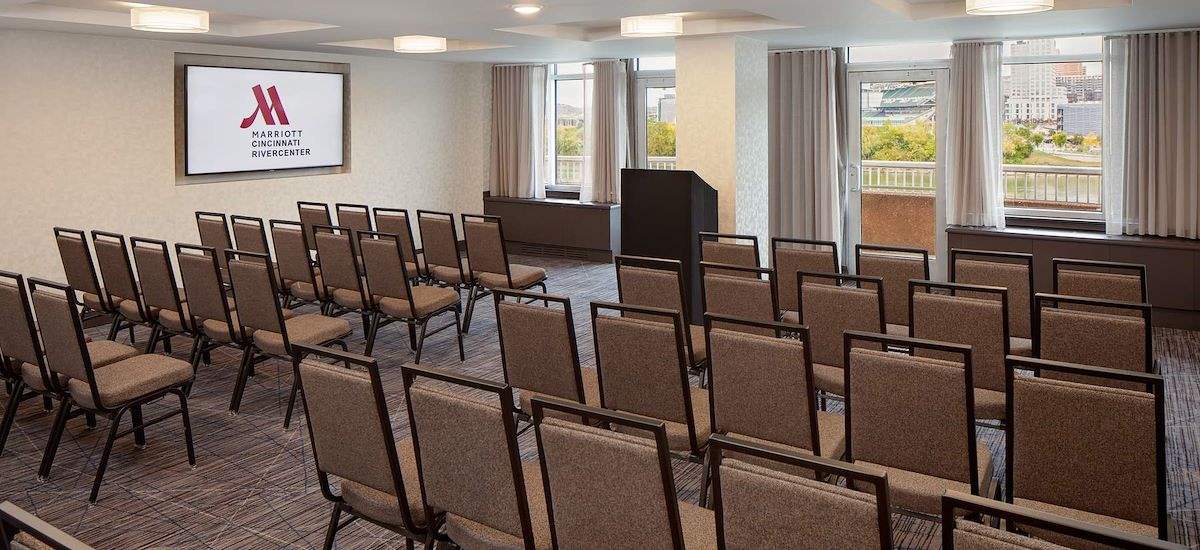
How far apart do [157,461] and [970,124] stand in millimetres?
7732

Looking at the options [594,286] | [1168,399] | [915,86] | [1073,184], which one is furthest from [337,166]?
[1168,399]

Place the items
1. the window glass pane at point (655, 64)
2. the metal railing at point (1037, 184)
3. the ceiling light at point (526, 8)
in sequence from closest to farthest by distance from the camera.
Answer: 1. the ceiling light at point (526, 8)
2. the metal railing at point (1037, 184)
3. the window glass pane at point (655, 64)

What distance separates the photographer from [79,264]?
245 inches

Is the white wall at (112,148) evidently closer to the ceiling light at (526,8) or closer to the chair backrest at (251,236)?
the chair backrest at (251,236)

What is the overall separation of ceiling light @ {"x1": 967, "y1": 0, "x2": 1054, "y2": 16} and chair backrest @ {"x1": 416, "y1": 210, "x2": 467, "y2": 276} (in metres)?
4.16

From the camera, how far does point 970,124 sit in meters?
9.18

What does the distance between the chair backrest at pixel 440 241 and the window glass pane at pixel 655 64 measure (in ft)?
16.4

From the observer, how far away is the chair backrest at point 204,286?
5.36 metres

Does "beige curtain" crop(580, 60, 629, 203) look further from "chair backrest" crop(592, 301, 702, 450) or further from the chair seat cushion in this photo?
"chair backrest" crop(592, 301, 702, 450)

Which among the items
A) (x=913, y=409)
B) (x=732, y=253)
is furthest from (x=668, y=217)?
(x=913, y=409)

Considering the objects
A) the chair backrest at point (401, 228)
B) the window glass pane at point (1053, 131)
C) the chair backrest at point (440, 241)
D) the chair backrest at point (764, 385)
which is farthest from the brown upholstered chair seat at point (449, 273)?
the window glass pane at point (1053, 131)

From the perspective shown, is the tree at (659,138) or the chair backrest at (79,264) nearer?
the chair backrest at (79,264)

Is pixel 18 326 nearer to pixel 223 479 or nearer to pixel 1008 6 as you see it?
pixel 223 479

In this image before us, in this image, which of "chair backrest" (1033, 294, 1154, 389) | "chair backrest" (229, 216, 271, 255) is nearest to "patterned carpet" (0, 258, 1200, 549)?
"chair backrest" (1033, 294, 1154, 389)
